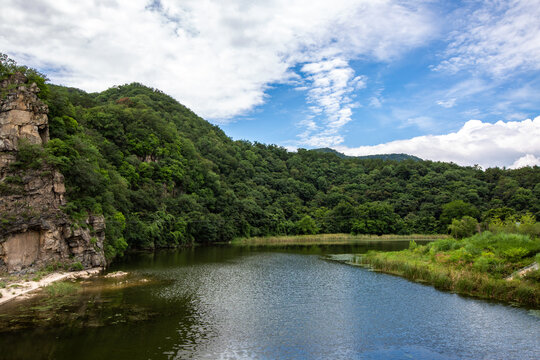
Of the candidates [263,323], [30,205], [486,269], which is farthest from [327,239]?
[263,323]

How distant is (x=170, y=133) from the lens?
98.4 m

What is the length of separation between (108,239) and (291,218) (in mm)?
75626

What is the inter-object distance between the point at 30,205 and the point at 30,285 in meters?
9.80

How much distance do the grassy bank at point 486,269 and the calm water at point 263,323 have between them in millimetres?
1959

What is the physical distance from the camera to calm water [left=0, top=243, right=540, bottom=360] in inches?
658

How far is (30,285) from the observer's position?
1121 inches

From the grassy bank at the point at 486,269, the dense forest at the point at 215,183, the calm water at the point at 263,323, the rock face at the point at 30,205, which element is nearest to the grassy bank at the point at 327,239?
the dense forest at the point at 215,183

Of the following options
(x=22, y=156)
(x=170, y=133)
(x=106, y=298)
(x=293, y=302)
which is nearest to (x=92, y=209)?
(x=22, y=156)

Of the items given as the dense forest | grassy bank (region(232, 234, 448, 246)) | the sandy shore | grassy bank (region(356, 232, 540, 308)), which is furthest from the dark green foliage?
grassy bank (region(232, 234, 448, 246))

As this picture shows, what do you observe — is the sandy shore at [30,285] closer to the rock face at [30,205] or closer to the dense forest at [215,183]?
the rock face at [30,205]

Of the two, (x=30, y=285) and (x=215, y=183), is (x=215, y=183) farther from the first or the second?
(x=30, y=285)

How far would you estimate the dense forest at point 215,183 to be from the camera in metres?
48.4

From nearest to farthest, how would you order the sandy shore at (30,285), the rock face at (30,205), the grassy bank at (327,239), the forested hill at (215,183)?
the sandy shore at (30,285) < the rock face at (30,205) < the forested hill at (215,183) < the grassy bank at (327,239)

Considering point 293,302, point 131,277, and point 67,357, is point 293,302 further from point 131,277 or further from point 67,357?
point 131,277
